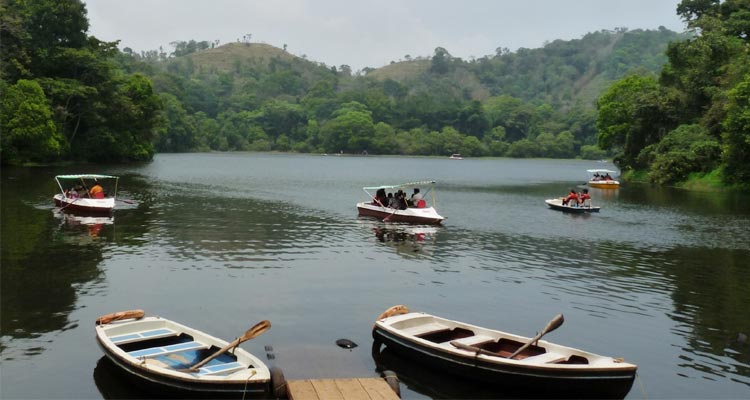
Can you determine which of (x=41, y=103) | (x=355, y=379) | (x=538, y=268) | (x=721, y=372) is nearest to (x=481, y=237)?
(x=538, y=268)

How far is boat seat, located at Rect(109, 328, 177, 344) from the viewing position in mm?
16625

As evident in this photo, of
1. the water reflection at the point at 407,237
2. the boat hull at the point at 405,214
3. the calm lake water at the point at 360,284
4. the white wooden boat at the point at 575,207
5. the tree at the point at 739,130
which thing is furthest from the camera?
the tree at the point at 739,130

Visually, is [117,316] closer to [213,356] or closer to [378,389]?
[213,356]

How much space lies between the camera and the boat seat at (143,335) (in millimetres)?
16625

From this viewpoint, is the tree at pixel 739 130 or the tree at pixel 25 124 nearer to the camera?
the tree at pixel 739 130


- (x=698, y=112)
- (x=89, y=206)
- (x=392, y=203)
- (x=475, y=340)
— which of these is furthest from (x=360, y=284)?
(x=698, y=112)

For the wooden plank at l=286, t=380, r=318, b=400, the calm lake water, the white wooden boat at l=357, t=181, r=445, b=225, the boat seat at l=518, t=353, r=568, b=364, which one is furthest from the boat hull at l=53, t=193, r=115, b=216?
the boat seat at l=518, t=353, r=568, b=364

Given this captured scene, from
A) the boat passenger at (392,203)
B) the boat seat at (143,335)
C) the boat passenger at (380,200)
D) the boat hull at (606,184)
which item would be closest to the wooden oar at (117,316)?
the boat seat at (143,335)

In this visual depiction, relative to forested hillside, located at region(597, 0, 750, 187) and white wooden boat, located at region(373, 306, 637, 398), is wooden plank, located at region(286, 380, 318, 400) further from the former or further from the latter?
forested hillside, located at region(597, 0, 750, 187)

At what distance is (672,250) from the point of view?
118ft

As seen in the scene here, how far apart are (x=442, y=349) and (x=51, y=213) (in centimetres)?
3582

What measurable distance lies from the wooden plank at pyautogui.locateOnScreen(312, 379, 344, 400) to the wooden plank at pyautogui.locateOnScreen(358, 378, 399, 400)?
0.63 meters

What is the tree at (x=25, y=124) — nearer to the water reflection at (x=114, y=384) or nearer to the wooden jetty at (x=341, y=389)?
the water reflection at (x=114, y=384)

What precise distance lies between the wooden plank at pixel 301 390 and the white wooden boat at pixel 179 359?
32cm
